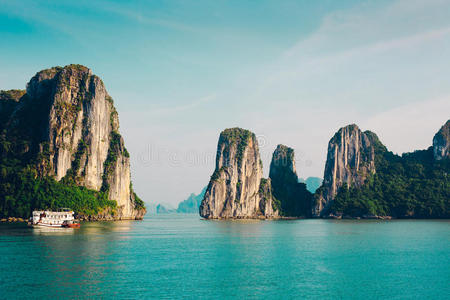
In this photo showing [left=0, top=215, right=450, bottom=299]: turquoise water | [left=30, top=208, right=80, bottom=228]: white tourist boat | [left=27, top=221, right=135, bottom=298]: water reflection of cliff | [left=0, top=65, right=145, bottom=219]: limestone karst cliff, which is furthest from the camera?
[left=0, top=65, right=145, bottom=219]: limestone karst cliff

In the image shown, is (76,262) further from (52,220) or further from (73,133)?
(73,133)

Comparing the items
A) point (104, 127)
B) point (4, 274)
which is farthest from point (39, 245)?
point (104, 127)

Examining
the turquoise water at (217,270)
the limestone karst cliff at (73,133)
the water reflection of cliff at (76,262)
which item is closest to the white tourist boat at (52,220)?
the water reflection of cliff at (76,262)

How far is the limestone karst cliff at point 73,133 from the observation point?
533 feet

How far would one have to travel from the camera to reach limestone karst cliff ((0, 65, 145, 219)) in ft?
533

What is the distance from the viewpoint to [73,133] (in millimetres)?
168750

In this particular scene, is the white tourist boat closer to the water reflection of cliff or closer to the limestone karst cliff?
the water reflection of cliff

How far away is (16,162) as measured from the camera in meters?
156

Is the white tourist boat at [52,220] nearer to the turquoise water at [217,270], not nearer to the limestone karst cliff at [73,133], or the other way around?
the turquoise water at [217,270]

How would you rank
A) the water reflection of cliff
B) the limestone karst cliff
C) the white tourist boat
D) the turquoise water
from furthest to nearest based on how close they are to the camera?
the limestone karst cliff < the white tourist boat < the water reflection of cliff < the turquoise water

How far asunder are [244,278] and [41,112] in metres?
147

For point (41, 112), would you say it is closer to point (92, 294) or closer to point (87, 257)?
point (87, 257)

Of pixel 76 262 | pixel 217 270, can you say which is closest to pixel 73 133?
pixel 76 262

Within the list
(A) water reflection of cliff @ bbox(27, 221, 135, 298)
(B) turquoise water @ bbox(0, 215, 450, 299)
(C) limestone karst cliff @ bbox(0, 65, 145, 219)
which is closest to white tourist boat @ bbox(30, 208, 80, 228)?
(A) water reflection of cliff @ bbox(27, 221, 135, 298)
